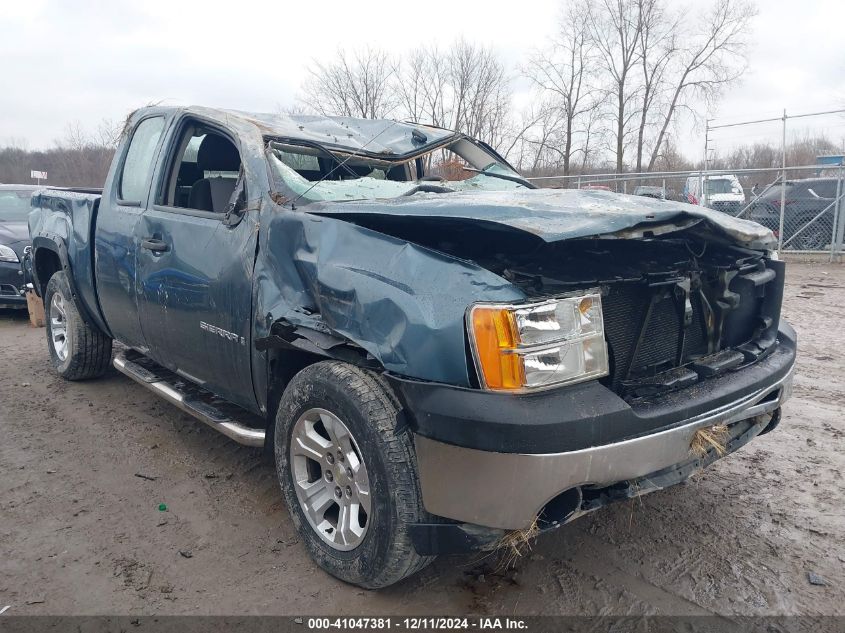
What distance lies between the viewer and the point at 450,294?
6.68ft

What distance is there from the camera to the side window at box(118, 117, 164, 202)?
3.78m

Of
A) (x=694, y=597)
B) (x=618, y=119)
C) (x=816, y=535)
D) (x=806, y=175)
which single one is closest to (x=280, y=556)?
(x=694, y=597)

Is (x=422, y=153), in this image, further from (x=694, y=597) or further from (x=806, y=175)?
(x=806, y=175)

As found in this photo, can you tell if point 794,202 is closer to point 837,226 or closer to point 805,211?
point 805,211

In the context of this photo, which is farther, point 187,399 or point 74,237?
point 74,237

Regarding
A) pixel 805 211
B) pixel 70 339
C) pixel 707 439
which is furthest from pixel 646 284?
pixel 805 211

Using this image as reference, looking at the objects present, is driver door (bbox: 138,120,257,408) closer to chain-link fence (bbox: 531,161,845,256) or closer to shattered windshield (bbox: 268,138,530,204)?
shattered windshield (bbox: 268,138,530,204)

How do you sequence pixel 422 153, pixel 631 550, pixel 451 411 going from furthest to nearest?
pixel 422 153 → pixel 631 550 → pixel 451 411

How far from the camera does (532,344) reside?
197 cm

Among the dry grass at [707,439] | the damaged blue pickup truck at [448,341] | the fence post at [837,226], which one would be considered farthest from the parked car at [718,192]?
the dry grass at [707,439]

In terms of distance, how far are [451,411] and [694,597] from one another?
1.23 m

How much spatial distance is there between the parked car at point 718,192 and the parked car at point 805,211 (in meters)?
0.80

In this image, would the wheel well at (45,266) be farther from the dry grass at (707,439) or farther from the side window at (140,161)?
the dry grass at (707,439)

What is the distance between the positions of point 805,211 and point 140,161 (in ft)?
39.5
